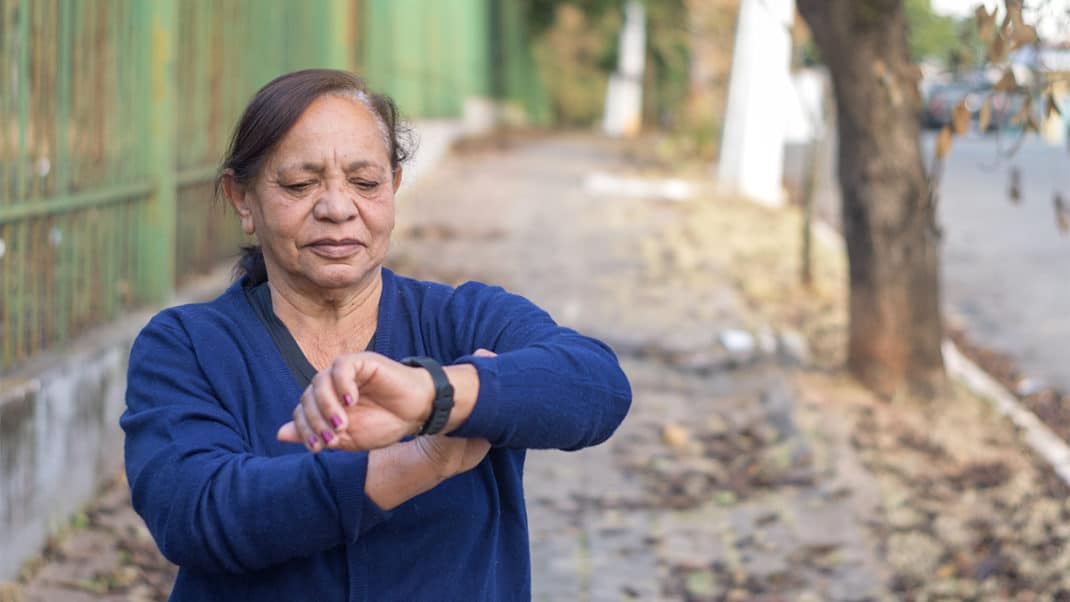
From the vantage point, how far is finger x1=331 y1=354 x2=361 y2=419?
180cm

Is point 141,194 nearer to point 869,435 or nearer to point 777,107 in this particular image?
point 869,435

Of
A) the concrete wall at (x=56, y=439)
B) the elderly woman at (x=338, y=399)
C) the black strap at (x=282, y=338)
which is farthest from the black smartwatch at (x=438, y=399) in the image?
the concrete wall at (x=56, y=439)

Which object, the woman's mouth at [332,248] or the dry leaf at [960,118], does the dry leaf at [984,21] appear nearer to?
the dry leaf at [960,118]

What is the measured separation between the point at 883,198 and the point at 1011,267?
5.65m

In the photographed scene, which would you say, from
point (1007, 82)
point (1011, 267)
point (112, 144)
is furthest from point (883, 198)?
point (1011, 267)

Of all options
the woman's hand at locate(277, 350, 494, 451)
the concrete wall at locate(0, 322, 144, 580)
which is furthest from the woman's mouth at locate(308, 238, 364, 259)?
the concrete wall at locate(0, 322, 144, 580)

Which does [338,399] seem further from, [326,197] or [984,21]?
[984,21]

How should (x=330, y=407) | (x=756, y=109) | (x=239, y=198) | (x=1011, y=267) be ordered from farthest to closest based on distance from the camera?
1. (x=756, y=109)
2. (x=1011, y=267)
3. (x=239, y=198)
4. (x=330, y=407)

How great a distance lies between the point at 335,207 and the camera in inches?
87.2

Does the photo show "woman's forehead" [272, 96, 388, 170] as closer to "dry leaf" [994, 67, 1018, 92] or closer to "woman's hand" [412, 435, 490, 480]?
"woman's hand" [412, 435, 490, 480]

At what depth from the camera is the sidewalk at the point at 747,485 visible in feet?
15.6

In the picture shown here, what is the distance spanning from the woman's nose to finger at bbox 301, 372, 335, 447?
455mm

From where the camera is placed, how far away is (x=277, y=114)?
2.19m

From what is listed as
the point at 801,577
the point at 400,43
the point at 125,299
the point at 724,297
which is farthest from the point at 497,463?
the point at 400,43
